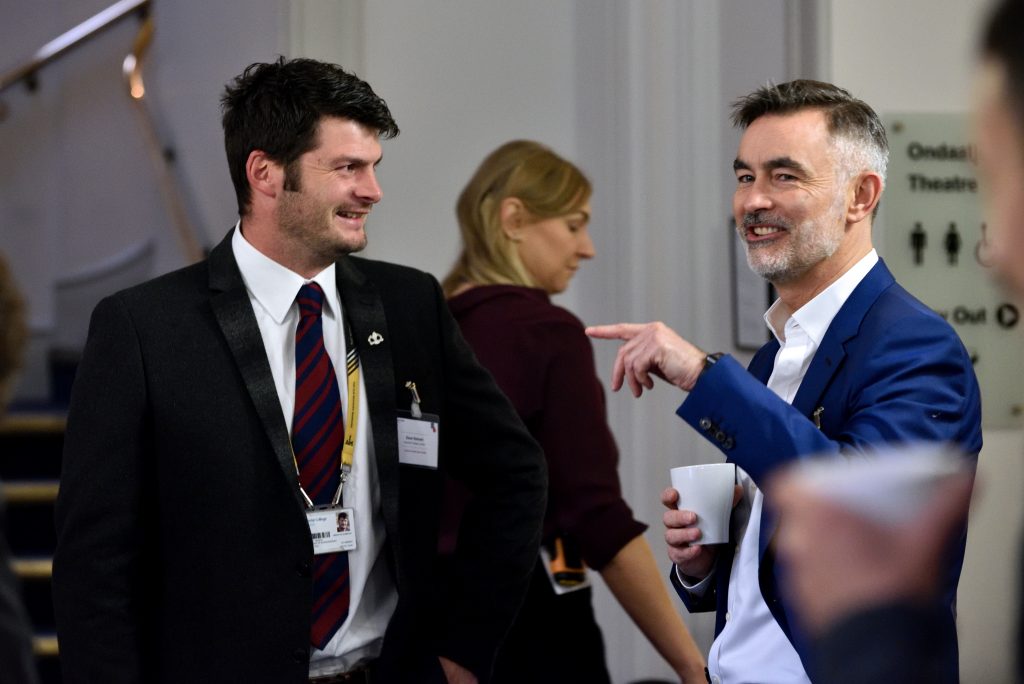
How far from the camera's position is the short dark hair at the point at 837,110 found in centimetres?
189

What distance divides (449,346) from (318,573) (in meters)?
0.47

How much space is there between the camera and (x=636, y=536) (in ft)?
8.86

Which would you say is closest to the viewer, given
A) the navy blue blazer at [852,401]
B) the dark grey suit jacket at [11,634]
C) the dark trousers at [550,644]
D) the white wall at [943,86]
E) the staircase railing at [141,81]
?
the dark grey suit jacket at [11,634]

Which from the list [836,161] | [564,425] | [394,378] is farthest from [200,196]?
[836,161]

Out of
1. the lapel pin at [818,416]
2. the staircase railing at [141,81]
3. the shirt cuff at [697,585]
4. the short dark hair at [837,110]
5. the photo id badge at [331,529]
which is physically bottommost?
the shirt cuff at [697,585]

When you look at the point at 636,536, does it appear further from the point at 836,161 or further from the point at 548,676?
the point at 836,161

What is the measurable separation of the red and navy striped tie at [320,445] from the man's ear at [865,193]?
0.85m

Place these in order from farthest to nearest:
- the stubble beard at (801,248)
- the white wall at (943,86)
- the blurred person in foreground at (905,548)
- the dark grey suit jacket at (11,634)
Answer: the white wall at (943,86) → the stubble beard at (801,248) → the dark grey suit jacket at (11,634) → the blurred person in foreground at (905,548)

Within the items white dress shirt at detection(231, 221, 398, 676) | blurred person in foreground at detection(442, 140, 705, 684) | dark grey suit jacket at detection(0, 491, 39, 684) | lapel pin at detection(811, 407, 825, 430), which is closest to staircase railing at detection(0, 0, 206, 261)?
blurred person in foreground at detection(442, 140, 705, 684)

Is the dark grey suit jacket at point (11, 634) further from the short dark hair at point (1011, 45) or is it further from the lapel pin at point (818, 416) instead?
the lapel pin at point (818, 416)

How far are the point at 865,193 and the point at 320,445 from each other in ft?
2.97

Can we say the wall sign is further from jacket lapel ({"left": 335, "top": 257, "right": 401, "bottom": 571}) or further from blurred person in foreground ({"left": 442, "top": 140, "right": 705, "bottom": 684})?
jacket lapel ({"left": 335, "top": 257, "right": 401, "bottom": 571})

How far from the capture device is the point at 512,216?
9.84 feet

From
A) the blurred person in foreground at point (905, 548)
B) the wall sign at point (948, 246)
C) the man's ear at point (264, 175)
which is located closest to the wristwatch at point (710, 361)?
the man's ear at point (264, 175)
